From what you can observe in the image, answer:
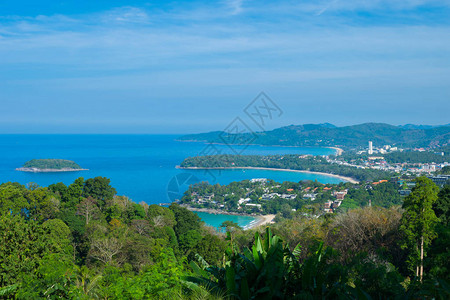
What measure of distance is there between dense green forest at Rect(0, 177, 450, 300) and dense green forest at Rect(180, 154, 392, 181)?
35767mm

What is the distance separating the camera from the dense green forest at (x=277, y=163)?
52.3m

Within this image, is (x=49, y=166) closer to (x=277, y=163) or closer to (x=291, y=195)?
(x=291, y=195)

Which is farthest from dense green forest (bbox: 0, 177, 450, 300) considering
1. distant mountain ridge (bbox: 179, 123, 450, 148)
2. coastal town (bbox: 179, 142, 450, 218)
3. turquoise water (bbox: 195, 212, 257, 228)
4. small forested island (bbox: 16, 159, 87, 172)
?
distant mountain ridge (bbox: 179, 123, 450, 148)

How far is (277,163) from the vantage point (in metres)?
62.4

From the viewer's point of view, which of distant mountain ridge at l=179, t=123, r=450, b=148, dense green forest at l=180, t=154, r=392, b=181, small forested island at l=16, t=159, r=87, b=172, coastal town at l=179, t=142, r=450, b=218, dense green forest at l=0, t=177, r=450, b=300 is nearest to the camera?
dense green forest at l=0, t=177, r=450, b=300

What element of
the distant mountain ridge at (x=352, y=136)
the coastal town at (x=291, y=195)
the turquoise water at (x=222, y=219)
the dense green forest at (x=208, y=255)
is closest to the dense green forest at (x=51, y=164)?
the coastal town at (x=291, y=195)

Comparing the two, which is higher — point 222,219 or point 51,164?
point 51,164

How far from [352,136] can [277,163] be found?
98.8 ft

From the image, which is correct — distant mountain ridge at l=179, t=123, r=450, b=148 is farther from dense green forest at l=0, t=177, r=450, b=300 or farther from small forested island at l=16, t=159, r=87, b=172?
dense green forest at l=0, t=177, r=450, b=300

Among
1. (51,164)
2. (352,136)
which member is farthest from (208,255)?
(352,136)

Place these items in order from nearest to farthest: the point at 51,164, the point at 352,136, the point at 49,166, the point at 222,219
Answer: the point at 222,219 → the point at 49,166 → the point at 51,164 → the point at 352,136

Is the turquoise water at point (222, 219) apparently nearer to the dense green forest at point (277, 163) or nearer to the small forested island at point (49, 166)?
the dense green forest at point (277, 163)

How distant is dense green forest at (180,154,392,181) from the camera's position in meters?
52.3

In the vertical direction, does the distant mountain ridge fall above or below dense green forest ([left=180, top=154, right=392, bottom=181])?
above
